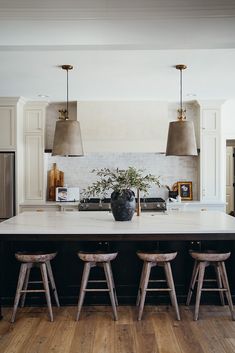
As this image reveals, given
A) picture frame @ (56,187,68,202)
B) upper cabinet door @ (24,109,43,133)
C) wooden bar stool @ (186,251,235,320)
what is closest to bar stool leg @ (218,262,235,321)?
wooden bar stool @ (186,251,235,320)

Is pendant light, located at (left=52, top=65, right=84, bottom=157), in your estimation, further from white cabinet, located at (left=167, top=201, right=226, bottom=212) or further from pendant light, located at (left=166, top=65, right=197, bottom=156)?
white cabinet, located at (left=167, top=201, right=226, bottom=212)

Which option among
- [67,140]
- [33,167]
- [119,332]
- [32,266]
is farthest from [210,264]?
[33,167]

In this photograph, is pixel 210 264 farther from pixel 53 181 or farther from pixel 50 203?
pixel 53 181

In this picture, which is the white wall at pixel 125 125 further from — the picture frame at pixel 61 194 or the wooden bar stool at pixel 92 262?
the wooden bar stool at pixel 92 262

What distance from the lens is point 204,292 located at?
13.5 feet

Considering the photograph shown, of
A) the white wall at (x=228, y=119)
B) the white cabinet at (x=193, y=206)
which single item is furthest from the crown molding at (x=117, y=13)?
the white wall at (x=228, y=119)

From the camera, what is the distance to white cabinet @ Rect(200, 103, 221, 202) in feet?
22.0

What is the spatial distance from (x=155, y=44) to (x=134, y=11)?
34cm

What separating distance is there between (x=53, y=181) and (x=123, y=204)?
3.06 metres

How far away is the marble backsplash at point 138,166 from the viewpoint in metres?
7.13

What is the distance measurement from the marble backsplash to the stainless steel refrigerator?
1.01 metres

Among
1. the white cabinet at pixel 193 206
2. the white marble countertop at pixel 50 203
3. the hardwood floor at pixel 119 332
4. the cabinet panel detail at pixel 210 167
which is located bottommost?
the hardwood floor at pixel 119 332

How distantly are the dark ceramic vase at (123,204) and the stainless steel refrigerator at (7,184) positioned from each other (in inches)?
104

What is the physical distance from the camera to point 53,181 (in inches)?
276
